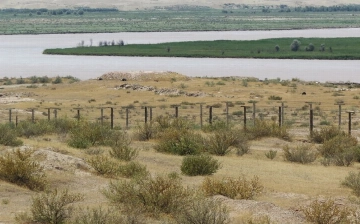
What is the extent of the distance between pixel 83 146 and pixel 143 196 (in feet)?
33.7

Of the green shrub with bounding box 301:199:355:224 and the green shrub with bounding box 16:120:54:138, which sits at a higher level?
the green shrub with bounding box 301:199:355:224

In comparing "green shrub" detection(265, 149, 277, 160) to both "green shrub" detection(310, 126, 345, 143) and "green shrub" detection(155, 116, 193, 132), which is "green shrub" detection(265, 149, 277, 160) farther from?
"green shrub" detection(310, 126, 345, 143)

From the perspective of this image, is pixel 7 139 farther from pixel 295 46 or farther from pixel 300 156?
pixel 295 46

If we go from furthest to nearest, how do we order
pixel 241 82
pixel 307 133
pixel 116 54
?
pixel 116 54 < pixel 241 82 < pixel 307 133

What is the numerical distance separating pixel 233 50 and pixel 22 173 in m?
100.0

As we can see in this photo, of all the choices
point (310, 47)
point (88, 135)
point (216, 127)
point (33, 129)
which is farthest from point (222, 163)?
point (310, 47)

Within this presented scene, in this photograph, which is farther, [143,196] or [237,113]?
[237,113]

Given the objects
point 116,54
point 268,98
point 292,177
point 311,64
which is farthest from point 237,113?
point 116,54

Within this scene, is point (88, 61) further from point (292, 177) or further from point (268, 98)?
point (292, 177)

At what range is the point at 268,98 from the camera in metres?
54.1

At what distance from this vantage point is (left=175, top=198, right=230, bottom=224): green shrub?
46.4ft

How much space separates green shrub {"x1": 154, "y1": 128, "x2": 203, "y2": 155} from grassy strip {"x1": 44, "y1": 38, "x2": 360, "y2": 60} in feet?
269

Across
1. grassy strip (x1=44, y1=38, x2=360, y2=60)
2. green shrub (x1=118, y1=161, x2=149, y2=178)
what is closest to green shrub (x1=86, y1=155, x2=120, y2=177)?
green shrub (x1=118, y1=161, x2=149, y2=178)

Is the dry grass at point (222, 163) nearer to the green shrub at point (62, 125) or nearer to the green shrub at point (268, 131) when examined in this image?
the green shrub at point (268, 131)
